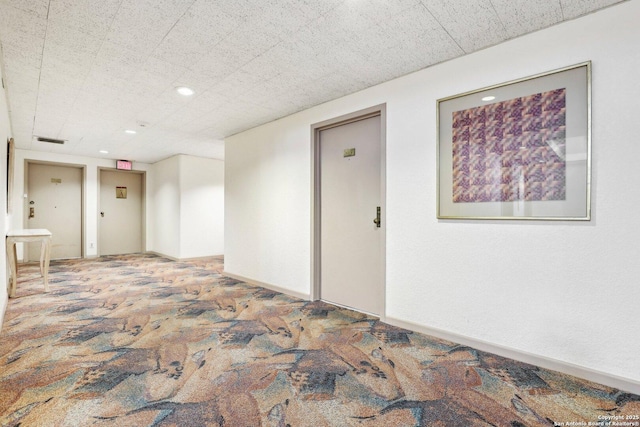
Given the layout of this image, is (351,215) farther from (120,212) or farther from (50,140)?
(120,212)

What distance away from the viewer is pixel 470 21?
214cm

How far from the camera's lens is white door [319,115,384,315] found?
3318 mm

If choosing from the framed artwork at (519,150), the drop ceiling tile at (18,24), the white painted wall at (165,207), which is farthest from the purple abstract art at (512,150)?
the white painted wall at (165,207)

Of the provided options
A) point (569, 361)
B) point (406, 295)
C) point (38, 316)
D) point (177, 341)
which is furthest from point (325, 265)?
point (38, 316)

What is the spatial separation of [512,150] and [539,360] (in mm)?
1541

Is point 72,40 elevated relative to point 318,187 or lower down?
elevated

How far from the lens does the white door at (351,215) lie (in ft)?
10.9

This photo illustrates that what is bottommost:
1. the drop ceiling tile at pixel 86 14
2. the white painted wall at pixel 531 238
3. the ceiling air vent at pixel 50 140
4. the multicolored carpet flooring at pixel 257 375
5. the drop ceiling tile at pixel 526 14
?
the multicolored carpet flooring at pixel 257 375

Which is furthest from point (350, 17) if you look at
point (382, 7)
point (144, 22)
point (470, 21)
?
point (144, 22)

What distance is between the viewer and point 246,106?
3816 millimetres

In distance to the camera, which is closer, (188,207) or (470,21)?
(470,21)

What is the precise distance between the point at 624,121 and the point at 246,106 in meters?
3.48

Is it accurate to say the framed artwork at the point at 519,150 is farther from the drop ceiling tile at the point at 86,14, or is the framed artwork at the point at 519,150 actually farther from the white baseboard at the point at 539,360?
the drop ceiling tile at the point at 86,14

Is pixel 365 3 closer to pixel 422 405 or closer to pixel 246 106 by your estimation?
pixel 246 106
